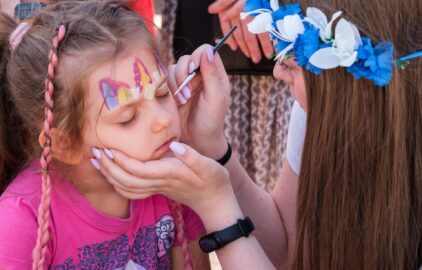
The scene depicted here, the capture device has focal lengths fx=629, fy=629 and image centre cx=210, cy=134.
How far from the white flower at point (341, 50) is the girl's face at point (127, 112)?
13.0 inches

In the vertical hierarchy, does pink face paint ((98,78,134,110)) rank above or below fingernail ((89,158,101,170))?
above

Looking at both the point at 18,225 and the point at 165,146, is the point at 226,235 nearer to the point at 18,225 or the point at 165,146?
the point at 165,146

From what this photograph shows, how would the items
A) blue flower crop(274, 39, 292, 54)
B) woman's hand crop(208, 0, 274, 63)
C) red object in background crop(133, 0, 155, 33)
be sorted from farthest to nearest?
woman's hand crop(208, 0, 274, 63) → red object in background crop(133, 0, 155, 33) → blue flower crop(274, 39, 292, 54)

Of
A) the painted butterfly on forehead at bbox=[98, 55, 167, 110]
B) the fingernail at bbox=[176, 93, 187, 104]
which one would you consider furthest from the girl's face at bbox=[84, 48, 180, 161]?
the fingernail at bbox=[176, 93, 187, 104]

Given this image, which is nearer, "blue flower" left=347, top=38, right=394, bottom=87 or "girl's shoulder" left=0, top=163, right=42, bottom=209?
"blue flower" left=347, top=38, right=394, bottom=87

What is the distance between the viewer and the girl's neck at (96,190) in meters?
1.38

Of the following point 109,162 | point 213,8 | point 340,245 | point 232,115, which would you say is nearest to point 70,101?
point 109,162

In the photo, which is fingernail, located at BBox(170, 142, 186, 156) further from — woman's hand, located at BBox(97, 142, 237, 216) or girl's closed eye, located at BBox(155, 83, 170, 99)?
girl's closed eye, located at BBox(155, 83, 170, 99)

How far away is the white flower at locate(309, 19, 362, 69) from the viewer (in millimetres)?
1149

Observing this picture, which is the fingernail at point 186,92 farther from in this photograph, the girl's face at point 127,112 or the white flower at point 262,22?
the white flower at point 262,22

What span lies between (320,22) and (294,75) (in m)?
0.16

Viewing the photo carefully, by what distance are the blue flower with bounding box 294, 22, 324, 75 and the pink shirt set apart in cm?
49

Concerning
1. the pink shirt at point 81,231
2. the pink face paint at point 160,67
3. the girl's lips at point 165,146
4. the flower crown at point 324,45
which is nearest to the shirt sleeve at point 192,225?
the pink shirt at point 81,231

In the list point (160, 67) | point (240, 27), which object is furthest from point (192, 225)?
point (240, 27)
